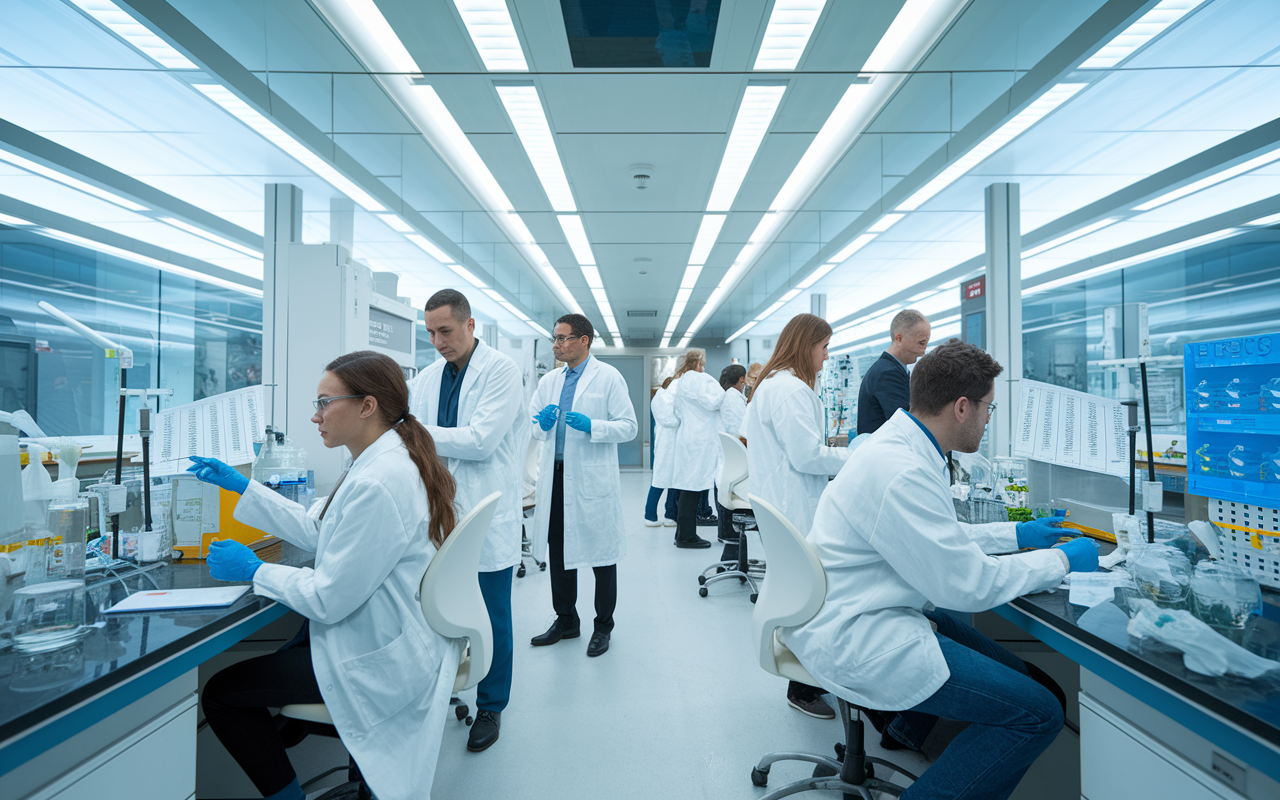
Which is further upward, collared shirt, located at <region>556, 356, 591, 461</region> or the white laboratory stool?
collared shirt, located at <region>556, 356, 591, 461</region>

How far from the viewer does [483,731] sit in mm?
2143

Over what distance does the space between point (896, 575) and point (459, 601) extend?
3.61 feet

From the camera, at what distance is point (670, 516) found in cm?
632

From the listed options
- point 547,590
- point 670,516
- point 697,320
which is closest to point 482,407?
point 547,590

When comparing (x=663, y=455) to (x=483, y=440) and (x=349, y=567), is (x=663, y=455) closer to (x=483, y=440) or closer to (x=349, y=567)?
(x=483, y=440)

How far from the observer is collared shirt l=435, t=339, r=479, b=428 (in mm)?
2336

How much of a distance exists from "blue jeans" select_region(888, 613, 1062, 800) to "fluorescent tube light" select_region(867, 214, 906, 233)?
14.6 feet

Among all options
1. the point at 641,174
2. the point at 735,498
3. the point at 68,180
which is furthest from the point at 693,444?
the point at 68,180

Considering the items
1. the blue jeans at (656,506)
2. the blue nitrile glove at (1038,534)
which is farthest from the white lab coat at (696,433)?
the blue nitrile glove at (1038,534)

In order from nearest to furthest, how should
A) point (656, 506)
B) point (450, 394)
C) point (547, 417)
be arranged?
point (450, 394) → point (547, 417) → point (656, 506)

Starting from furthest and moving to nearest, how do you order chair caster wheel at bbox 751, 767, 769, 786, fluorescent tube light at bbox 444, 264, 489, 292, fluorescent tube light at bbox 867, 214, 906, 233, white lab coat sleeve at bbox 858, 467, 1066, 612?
fluorescent tube light at bbox 444, 264, 489, 292
fluorescent tube light at bbox 867, 214, 906, 233
chair caster wheel at bbox 751, 767, 769, 786
white lab coat sleeve at bbox 858, 467, 1066, 612

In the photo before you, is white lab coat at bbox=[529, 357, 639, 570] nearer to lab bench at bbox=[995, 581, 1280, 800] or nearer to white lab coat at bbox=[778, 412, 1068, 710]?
white lab coat at bbox=[778, 412, 1068, 710]

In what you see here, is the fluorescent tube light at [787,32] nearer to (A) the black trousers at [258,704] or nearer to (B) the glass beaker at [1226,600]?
(B) the glass beaker at [1226,600]

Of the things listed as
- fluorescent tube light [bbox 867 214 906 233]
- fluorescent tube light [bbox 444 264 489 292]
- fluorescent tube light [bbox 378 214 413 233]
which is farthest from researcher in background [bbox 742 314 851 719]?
fluorescent tube light [bbox 444 264 489 292]
